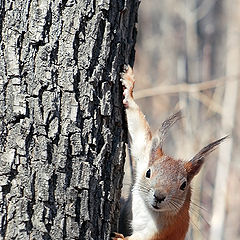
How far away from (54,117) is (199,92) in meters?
2.38

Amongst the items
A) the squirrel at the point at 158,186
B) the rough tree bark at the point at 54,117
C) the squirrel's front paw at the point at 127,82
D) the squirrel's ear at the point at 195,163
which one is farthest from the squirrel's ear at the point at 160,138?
the rough tree bark at the point at 54,117

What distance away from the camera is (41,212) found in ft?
7.39

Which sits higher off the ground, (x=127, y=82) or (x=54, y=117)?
(x=127, y=82)

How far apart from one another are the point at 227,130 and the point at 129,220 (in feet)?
6.24

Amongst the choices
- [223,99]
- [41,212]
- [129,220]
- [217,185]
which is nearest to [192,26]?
[223,99]

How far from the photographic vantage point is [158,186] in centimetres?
288

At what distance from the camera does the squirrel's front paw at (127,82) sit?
262cm

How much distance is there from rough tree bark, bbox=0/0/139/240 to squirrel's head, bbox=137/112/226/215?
449 millimetres

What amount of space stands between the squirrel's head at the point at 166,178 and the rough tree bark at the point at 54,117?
45 centimetres

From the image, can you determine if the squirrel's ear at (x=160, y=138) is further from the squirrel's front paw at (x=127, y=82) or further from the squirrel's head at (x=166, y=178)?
the squirrel's front paw at (x=127, y=82)

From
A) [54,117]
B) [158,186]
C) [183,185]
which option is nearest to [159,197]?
[158,186]

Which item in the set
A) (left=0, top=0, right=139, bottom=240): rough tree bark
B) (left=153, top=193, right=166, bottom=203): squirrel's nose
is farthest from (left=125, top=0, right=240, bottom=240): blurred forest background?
(left=0, top=0, right=139, bottom=240): rough tree bark

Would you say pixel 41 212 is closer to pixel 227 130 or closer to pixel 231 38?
pixel 227 130

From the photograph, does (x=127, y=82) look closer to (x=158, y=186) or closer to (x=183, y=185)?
(x=158, y=186)
